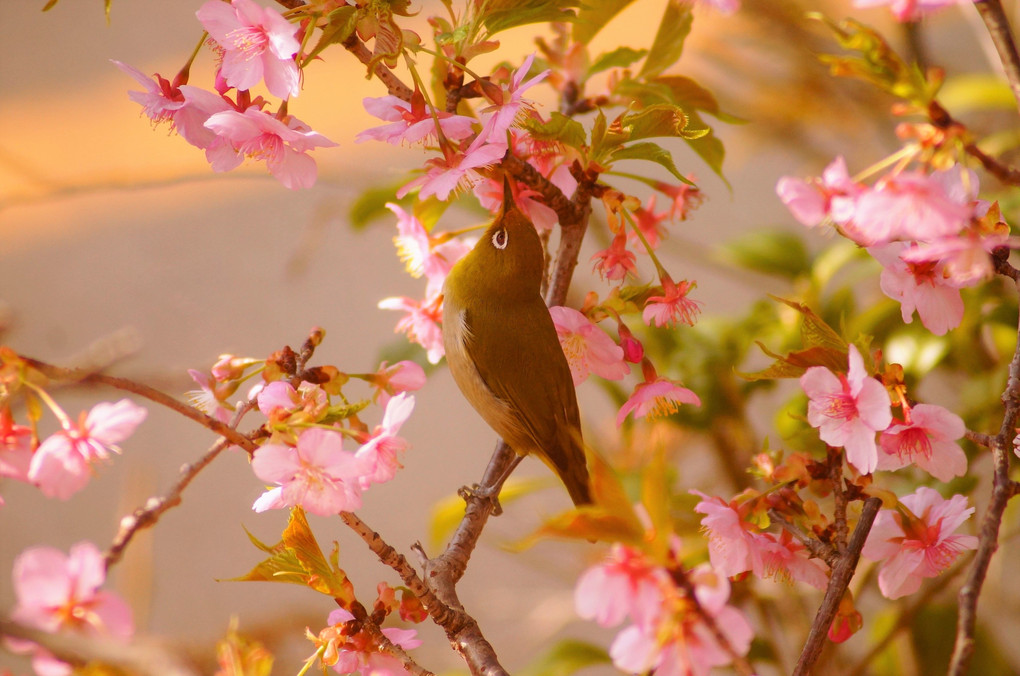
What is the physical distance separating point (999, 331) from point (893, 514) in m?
0.65

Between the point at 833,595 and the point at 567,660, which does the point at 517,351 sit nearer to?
the point at 833,595

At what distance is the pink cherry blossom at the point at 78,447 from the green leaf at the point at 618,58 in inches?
18.2

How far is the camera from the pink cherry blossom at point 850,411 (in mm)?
422

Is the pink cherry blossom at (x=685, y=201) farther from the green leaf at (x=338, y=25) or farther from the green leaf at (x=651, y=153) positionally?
the green leaf at (x=338, y=25)

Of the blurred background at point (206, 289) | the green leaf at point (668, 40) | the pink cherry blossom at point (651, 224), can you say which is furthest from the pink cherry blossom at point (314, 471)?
the blurred background at point (206, 289)

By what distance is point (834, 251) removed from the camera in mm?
1082

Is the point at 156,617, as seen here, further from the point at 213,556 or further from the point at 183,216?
the point at 183,216

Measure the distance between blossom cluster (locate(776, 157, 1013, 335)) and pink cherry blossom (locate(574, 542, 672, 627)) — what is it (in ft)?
0.54

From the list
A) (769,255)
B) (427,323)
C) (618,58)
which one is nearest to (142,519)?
(427,323)

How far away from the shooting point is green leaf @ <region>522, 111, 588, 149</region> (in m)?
0.50

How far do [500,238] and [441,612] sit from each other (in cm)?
30

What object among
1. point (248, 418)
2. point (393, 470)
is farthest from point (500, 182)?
point (248, 418)

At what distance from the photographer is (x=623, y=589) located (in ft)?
0.99

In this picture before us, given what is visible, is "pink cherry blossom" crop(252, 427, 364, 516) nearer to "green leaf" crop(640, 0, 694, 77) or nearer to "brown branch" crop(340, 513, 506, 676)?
"brown branch" crop(340, 513, 506, 676)
